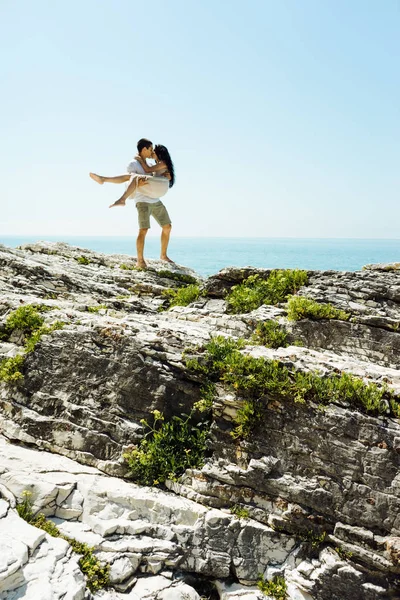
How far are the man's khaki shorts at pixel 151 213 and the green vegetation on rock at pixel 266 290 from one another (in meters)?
4.73

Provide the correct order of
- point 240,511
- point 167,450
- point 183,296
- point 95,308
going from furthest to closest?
1. point 183,296
2. point 95,308
3. point 167,450
4. point 240,511

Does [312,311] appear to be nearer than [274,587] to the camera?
No

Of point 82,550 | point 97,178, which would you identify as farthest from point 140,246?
point 82,550

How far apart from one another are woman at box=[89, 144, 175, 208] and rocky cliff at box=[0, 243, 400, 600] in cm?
573

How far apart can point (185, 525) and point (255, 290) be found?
6419 mm

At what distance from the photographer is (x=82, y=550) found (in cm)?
579

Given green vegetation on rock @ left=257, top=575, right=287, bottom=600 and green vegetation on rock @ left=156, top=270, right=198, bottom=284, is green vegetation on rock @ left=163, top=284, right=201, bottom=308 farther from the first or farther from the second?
green vegetation on rock @ left=257, top=575, right=287, bottom=600

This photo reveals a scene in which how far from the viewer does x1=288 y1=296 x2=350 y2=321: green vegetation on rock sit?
9.35 metres

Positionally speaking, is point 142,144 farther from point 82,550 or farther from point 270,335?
point 82,550

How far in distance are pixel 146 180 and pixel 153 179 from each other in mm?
254

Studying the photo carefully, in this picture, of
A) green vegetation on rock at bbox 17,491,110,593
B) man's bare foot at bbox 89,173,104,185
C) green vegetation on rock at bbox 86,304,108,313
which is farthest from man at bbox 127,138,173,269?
green vegetation on rock at bbox 17,491,110,593

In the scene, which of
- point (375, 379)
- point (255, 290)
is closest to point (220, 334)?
point (255, 290)

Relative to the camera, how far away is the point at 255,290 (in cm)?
1107

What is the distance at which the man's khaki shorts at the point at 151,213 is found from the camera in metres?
14.1
